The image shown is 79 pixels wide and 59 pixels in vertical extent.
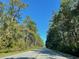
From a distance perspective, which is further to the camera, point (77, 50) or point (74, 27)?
point (77, 50)

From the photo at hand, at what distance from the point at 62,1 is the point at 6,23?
44.5 ft

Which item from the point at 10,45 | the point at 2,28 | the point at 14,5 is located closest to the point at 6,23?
the point at 2,28

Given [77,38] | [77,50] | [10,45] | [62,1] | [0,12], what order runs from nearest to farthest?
1. [77,38]
2. [77,50]
3. [62,1]
4. [0,12]
5. [10,45]

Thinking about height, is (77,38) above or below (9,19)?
below

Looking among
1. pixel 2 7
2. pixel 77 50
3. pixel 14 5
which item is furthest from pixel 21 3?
pixel 77 50

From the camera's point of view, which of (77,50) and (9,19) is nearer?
(77,50)

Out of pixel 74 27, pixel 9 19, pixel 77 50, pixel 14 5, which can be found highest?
pixel 14 5

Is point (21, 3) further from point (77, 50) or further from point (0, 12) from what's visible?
point (77, 50)

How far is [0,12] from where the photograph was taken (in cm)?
4700

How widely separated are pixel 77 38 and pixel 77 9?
313 inches

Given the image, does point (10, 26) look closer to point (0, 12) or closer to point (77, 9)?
point (0, 12)

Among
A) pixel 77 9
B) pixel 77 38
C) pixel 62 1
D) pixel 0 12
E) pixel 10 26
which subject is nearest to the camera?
pixel 77 9

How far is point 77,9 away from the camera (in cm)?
2719

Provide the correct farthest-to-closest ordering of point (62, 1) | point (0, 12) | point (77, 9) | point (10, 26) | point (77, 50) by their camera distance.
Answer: point (10, 26)
point (0, 12)
point (62, 1)
point (77, 50)
point (77, 9)
